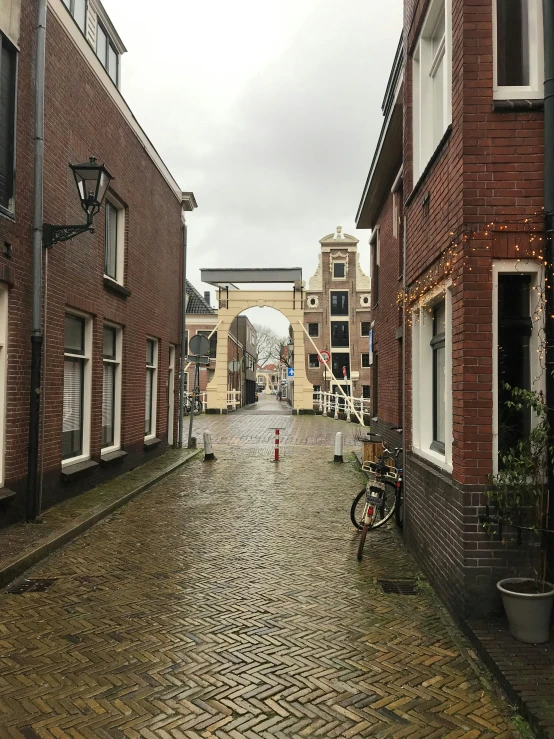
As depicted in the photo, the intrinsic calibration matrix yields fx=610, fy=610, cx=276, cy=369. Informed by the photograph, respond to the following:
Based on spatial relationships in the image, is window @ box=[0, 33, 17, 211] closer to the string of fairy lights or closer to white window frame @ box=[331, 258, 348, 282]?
the string of fairy lights

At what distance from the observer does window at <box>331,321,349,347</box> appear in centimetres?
5025

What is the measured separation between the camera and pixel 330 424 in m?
27.5

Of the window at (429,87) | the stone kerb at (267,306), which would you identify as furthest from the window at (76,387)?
the stone kerb at (267,306)

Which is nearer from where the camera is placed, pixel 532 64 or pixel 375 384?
pixel 532 64

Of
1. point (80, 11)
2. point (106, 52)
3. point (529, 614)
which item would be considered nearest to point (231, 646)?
point (529, 614)

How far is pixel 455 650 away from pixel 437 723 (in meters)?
1.03

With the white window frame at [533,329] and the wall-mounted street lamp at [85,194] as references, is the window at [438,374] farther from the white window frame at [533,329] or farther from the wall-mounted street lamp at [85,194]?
the wall-mounted street lamp at [85,194]

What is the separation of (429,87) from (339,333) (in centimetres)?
4398

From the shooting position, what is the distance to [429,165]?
5922 millimetres

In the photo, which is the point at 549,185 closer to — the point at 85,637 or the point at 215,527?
the point at 85,637

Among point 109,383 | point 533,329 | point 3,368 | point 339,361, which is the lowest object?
point 109,383

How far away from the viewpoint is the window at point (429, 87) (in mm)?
6145

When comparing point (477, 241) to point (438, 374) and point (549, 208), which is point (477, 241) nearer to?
point (549, 208)

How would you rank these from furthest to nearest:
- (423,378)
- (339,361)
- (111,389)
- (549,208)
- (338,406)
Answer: (339,361) → (338,406) → (111,389) → (423,378) → (549,208)
